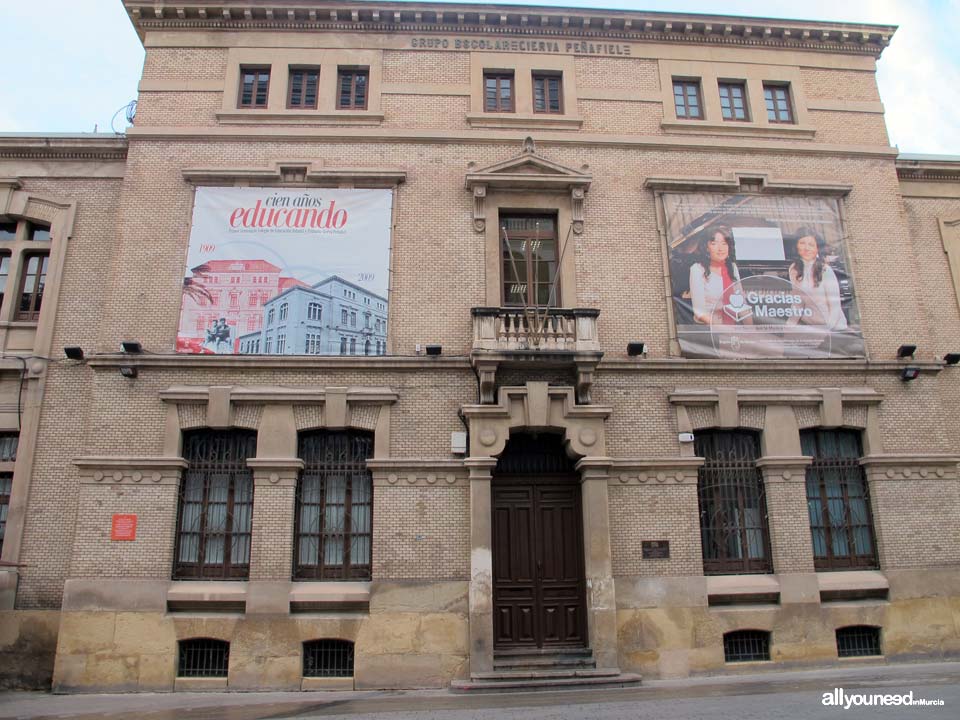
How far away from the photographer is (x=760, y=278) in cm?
1503

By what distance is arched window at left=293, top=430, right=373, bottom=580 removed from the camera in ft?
43.1

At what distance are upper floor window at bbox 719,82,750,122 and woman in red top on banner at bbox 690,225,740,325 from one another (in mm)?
3224

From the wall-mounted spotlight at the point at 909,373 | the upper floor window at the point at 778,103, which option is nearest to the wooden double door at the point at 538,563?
the wall-mounted spotlight at the point at 909,373

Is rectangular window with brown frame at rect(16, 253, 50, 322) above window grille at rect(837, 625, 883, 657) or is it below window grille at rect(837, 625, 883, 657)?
above

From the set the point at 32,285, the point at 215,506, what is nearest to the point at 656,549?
the point at 215,506

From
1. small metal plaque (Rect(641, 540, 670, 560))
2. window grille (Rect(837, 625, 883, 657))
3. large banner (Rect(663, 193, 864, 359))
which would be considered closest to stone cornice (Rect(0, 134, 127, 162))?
large banner (Rect(663, 193, 864, 359))

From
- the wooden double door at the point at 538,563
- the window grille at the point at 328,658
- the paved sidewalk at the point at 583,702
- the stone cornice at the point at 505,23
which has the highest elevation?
the stone cornice at the point at 505,23

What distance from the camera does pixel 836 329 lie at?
1488cm

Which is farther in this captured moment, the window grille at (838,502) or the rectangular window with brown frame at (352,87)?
the rectangular window with brown frame at (352,87)

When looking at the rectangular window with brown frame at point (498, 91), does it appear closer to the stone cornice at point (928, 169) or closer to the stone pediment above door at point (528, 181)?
the stone pediment above door at point (528, 181)

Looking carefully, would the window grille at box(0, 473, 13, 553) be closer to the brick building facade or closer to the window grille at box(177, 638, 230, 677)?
the brick building facade

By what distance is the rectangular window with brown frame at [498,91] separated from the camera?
16078 millimetres

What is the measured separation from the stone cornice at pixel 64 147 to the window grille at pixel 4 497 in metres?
7.21

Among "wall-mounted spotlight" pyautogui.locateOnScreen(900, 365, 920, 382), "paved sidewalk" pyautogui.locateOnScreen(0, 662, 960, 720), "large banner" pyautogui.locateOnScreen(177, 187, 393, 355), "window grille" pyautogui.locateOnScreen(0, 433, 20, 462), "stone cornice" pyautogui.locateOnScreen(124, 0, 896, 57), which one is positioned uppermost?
"stone cornice" pyautogui.locateOnScreen(124, 0, 896, 57)
